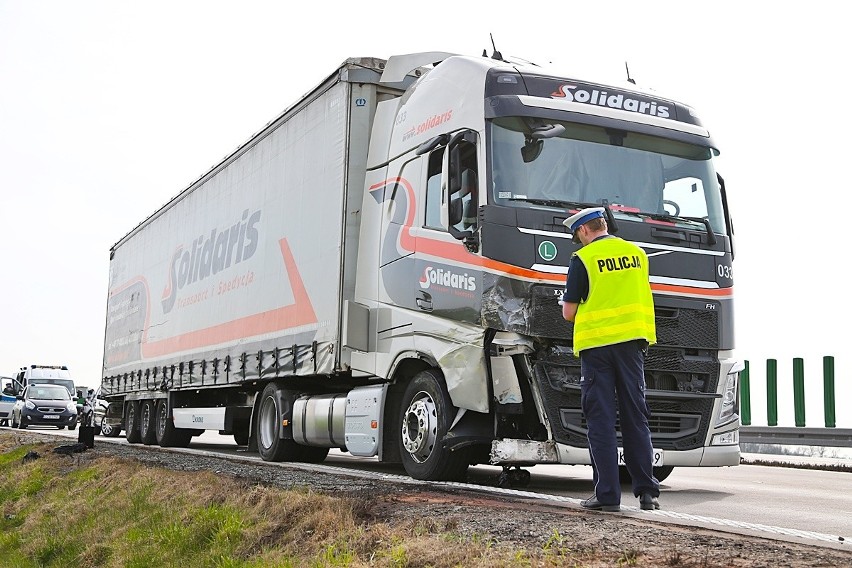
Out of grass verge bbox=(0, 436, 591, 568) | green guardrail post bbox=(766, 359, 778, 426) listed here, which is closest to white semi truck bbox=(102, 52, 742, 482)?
grass verge bbox=(0, 436, 591, 568)

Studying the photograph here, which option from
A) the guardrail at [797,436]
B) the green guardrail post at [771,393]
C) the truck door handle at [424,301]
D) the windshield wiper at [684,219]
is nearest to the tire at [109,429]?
the guardrail at [797,436]

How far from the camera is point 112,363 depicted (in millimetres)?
22453

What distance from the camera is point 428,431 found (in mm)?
8898

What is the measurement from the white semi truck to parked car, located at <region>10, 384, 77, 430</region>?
25.3m

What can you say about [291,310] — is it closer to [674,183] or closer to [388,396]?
[388,396]

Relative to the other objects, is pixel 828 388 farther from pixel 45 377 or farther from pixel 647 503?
pixel 45 377

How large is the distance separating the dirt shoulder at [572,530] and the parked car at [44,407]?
29.8 metres

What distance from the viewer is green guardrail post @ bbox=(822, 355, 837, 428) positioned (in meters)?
15.0

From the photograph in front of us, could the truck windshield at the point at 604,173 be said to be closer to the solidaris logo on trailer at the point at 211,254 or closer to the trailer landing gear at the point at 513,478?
the trailer landing gear at the point at 513,478

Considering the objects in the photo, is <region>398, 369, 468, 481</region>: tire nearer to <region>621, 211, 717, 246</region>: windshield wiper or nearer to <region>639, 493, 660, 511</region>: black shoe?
<region>621, 211, 717, 246</region>: windshield wiper

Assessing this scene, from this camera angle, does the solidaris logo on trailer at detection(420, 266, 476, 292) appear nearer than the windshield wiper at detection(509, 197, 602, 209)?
No

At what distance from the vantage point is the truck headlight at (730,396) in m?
8.53

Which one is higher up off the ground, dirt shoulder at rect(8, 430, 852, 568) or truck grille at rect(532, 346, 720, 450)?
truck grille at rect(532, 346, 720, 450)

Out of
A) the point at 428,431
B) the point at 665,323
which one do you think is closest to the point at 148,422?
the point at 428,431
